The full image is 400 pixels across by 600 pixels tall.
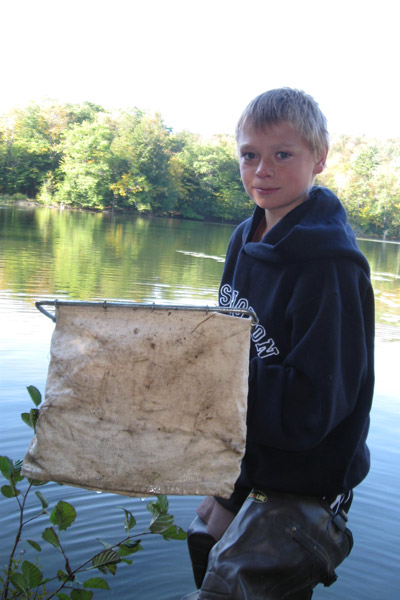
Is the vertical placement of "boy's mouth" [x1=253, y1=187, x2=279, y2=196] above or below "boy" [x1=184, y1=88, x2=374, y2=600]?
above

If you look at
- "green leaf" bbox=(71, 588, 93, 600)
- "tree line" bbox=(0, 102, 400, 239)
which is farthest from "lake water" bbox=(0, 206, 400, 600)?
"tree line" bbox=(0, 102, 400, 239)

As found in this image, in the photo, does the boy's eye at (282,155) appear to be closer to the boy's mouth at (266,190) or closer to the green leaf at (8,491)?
the boy's mouth at (266,190)

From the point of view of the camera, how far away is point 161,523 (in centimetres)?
200

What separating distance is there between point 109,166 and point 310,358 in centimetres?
5931

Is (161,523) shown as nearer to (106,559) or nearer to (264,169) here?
(106,559)

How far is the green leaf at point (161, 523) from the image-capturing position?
2000 mm

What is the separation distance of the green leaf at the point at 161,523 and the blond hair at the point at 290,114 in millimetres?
1214

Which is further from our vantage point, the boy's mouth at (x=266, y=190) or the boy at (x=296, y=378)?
the boy's mouth at (x=266, y=190)

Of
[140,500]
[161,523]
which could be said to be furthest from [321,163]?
[140,500]

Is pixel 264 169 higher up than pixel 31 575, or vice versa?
pixel 264 169

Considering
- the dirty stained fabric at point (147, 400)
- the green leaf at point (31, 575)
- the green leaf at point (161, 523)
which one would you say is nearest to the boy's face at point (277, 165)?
the dirty stained fabric at point (147, 400)

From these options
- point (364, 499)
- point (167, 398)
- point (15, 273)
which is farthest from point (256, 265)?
point (15, 273)

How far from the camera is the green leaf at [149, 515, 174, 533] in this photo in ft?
6.56

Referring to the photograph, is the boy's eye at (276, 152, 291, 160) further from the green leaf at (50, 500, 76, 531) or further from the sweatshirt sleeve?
the green leaf at (50, 500, 76, 531)
